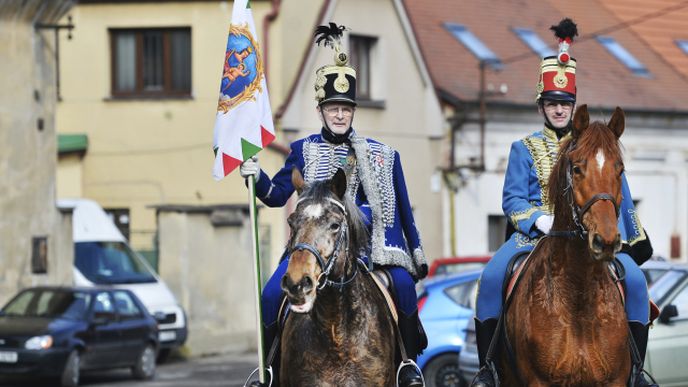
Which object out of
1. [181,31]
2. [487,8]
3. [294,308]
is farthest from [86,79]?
[294,308]

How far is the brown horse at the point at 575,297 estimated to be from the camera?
9.08 metres

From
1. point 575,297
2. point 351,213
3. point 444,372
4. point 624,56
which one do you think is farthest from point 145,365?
point 624,56

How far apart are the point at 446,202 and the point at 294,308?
103ft

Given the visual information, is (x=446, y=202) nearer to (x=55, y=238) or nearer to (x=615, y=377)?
(x=55, y=238)

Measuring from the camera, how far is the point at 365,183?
10.0m

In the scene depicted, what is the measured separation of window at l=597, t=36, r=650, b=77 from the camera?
4481 cm

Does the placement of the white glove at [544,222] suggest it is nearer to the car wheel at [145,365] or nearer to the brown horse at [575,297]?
the brown horse at [575,297]

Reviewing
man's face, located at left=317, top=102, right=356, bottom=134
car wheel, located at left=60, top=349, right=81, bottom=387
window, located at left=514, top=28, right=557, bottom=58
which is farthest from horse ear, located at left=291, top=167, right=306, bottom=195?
window, located at left=514, top=28, right=557, bottom=58

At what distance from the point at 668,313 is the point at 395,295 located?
6744 millimetres

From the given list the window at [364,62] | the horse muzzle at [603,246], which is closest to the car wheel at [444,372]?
the horse muzzle at [603,246]

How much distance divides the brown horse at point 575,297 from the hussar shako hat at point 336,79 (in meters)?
1.42

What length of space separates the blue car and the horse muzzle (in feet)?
32.1

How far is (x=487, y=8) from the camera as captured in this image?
140 feet

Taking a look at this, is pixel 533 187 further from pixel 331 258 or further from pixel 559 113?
pixel 331 258
